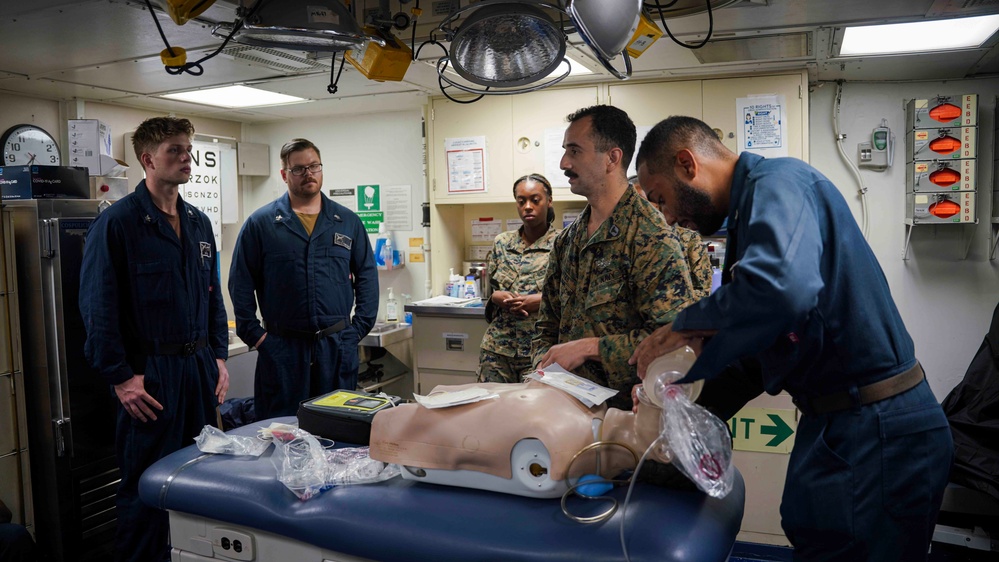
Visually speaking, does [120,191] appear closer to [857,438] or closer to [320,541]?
[320,541]

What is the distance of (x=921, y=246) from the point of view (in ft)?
12.8

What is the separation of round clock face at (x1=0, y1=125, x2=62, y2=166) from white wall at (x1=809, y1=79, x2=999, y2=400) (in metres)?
4.30

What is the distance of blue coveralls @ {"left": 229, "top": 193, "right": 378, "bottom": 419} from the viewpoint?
311 centimetres

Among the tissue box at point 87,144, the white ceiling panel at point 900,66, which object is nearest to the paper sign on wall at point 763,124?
the white ceiling panel at point 900,66

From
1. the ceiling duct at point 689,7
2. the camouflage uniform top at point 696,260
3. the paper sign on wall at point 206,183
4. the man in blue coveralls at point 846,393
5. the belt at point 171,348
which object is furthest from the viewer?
the paper sign on wall at point 206,183

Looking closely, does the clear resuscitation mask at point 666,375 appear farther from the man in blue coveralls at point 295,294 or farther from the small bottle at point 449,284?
the small bottle at point 449,284

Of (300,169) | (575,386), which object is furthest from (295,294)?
(575,386)

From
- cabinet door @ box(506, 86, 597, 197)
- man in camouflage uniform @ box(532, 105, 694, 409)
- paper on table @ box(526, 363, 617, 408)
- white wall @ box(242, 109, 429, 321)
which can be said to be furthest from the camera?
white wall @ box(242, 109, 429, 321)

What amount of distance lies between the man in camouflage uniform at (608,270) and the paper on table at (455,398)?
1.08ft

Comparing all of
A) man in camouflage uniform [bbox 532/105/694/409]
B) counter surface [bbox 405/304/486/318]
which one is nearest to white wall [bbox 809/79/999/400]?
counter surface [bbox 405/304/486/318]

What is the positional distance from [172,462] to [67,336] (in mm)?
1585

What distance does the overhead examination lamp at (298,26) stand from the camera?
1.80m

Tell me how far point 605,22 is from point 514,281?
1.80 meters

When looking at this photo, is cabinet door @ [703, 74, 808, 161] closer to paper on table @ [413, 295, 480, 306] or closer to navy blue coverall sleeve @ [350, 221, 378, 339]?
paper on table @ [413, 295, 480, 306]
